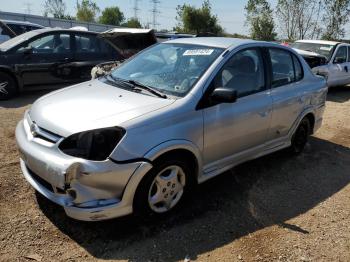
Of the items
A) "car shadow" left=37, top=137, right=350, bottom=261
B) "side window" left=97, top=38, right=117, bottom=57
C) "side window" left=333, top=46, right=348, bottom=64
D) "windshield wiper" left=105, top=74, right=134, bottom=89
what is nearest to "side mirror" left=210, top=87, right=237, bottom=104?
"windshield wiper" left=105, top=74, right=134, bottom=89

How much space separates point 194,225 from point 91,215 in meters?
1.05

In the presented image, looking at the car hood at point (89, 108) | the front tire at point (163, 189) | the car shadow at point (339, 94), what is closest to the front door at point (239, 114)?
the front tire at point (163, 189)

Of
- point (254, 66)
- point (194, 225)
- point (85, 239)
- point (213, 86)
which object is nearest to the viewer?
point (85, 239)

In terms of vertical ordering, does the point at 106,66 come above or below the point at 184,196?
above

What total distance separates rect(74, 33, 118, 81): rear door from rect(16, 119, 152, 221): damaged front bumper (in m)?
6.10

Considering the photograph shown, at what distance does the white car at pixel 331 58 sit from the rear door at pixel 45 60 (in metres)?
6.41

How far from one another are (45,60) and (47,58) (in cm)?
7

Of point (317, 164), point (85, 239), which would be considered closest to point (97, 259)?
point (85, 239)

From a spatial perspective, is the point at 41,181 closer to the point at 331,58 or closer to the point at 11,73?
the point at 11,73

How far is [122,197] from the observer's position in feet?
10.9

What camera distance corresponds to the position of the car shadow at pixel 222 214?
134 inches

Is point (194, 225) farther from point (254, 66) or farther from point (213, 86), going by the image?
point (254, 66)

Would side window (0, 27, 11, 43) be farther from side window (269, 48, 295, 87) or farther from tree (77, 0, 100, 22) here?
tree (77, 0, 100, 22)

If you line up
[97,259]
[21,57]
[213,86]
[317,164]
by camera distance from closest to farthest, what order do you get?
1. [97,259]
2. [213,86]
3. [317,164]
4. [21,57]
